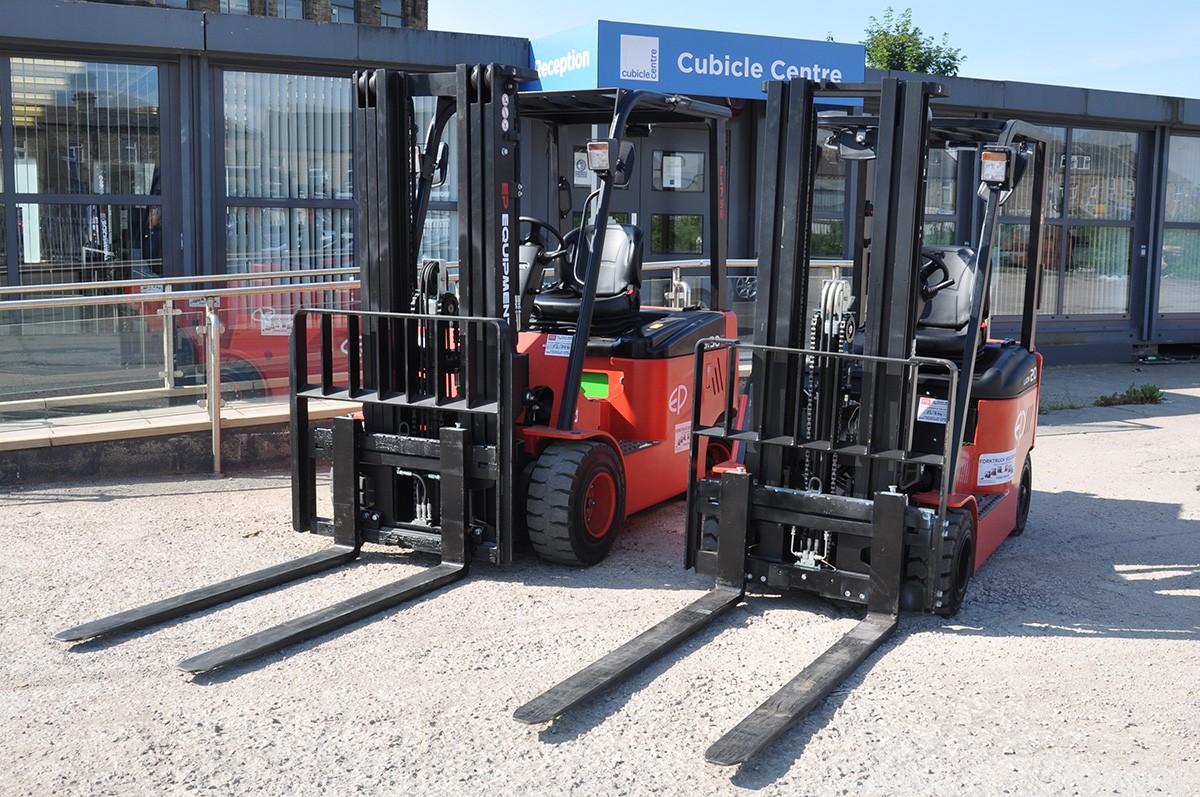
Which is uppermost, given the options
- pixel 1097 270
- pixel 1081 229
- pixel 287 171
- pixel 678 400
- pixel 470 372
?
pixel 287 171

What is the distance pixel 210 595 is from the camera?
19.8 feet

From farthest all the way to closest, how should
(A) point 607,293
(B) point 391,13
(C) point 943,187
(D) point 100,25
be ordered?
(B) point 391,13
(C) point 943,187
(D) point 100,25
(A) point 607,293

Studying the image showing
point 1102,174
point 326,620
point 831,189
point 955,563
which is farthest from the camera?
point 1102,174

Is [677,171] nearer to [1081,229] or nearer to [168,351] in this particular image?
[1081,229]

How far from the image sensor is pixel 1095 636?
19.1 ft

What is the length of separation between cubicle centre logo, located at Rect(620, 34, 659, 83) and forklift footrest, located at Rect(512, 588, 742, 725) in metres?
8.93

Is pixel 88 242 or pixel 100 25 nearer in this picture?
pixel 100 25

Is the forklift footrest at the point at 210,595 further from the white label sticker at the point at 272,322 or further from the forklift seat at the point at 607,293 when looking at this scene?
the white label sticker at the point at 272,322

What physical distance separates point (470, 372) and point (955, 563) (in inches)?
111

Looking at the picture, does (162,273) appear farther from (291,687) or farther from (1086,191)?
(1086,191)

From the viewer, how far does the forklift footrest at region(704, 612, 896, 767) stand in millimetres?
4316

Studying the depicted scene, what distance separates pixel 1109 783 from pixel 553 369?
3969 mm

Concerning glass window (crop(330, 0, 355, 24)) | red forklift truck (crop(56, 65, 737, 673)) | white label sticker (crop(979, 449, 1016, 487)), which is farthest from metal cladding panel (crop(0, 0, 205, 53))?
glass window (crop(330, 0, 355, 24))

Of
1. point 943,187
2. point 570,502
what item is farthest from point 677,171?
point 570,502
